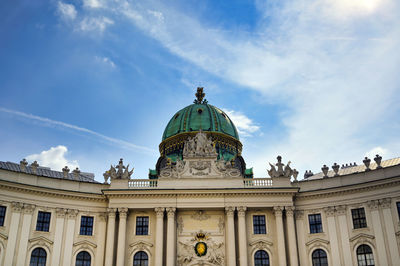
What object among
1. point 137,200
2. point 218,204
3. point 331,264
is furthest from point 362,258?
point 137,200

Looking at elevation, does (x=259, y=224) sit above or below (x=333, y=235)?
above

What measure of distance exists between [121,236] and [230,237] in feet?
34.4

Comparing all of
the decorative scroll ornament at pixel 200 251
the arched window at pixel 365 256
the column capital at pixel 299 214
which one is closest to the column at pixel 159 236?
the decorative scroll ornament at pixel 200 251

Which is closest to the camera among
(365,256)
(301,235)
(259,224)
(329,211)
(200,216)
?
(365,256)

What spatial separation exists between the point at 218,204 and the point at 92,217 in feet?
42.0

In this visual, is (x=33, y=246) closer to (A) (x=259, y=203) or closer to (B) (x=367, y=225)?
(A) (x=259, y=203)

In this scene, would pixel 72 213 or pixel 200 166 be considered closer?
pixel 72 213

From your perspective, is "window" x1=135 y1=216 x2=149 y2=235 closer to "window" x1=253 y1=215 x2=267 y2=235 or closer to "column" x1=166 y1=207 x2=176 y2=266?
"column" x1=166 y1=207 x2=176 y2=266

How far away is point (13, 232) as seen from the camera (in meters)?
37.4

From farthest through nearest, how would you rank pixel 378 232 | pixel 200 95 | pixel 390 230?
pixel 200 95 < pixel 378 232 < pixel 390 230

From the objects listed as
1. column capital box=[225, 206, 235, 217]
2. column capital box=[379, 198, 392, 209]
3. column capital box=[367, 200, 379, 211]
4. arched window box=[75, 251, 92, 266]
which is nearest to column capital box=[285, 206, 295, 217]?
column capital box=[225, 206, 235, 217]

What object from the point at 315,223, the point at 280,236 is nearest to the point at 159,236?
the point at 280,236

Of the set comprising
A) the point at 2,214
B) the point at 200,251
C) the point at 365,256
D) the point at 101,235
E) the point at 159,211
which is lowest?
the point at 365,256

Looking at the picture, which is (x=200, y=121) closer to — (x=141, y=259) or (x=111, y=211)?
(x=111, y=211)
